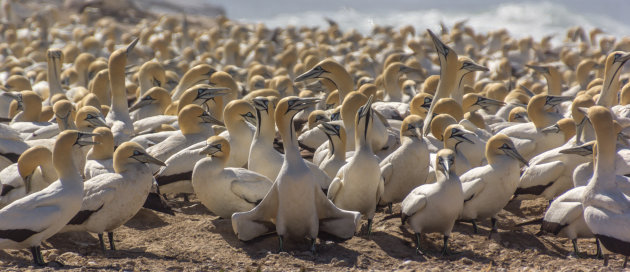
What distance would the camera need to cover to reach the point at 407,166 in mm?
7359

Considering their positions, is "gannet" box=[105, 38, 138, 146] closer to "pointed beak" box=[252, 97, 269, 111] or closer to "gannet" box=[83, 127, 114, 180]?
"gannet" box=[83, 127, 114, 180]

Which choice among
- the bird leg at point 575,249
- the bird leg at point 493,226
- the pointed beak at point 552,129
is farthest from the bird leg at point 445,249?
the pointed beak at point 552,129

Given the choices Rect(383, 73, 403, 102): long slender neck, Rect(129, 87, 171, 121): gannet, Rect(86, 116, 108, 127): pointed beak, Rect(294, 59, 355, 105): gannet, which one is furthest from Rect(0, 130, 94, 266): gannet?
Rect(383, 73, 403, 102): long slender neck

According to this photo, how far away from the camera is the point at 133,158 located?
6.54 meters

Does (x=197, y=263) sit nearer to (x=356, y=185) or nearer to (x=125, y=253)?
(x=125, y=253)

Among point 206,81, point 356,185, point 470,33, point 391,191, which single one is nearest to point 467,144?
point 391,191

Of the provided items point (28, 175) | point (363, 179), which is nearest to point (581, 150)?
point (363, 179)

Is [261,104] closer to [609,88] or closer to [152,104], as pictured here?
[152,104]

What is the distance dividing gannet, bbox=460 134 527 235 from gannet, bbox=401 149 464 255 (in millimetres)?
395

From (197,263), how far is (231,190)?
43.5 inches

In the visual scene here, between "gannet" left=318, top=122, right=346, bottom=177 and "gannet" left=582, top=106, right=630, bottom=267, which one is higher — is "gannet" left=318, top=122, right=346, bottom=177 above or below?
below

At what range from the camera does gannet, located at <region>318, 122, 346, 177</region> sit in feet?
25.2

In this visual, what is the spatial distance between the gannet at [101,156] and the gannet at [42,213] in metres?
1.22

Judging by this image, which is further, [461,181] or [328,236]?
[461,181]
